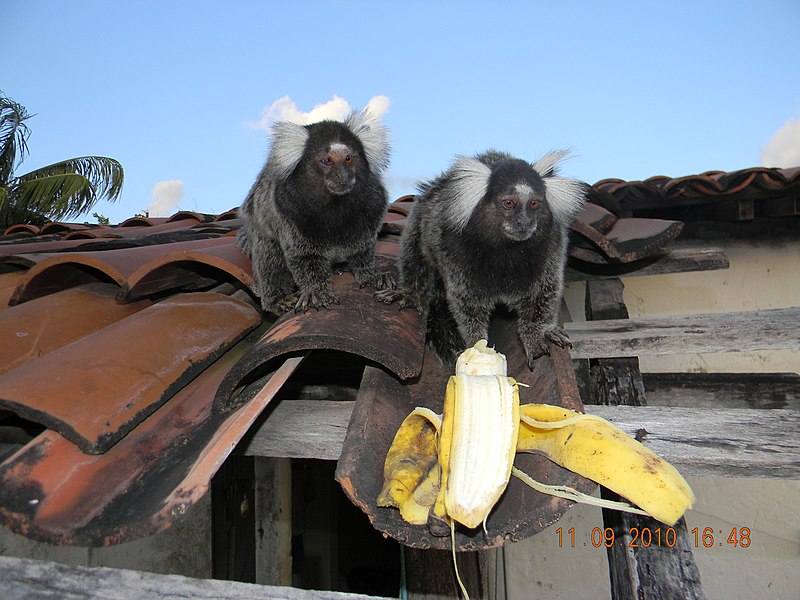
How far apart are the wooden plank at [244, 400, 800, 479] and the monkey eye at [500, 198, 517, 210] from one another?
1.02m

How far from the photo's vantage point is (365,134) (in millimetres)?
3016

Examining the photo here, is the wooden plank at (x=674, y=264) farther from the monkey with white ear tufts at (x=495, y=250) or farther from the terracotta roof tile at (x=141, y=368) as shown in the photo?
the monkey with white ear tufts at (x=495, y=250)

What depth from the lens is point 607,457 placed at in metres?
1.24

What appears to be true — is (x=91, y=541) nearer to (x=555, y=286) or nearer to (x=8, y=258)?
(x=555, y=286)

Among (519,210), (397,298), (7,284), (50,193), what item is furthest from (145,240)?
(50,193)

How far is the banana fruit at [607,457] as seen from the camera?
1.17 metres

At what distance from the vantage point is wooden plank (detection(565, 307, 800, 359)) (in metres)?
2.53

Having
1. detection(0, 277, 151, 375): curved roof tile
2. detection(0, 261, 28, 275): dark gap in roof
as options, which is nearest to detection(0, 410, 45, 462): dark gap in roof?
detection(0, 277, 151, 375): curved roof tile

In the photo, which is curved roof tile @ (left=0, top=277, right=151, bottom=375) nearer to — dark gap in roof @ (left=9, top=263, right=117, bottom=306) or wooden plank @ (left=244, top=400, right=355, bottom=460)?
dark gap in roof @ (left=9, top=263, right=117, bottom=306)

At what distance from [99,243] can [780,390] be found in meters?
3.75

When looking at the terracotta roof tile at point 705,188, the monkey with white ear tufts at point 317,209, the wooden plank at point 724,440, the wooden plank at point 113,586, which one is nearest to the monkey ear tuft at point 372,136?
the monkey with white ear tufts at point 317,209

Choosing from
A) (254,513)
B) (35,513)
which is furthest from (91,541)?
(254,513)

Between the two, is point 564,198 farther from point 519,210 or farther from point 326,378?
point 326,378

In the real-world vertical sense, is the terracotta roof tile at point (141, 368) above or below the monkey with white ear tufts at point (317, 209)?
below
